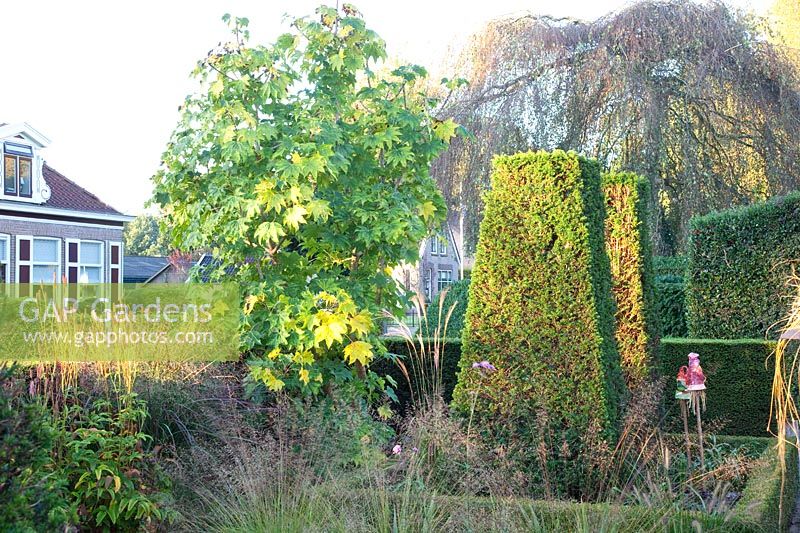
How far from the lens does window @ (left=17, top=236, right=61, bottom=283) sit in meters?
25.2

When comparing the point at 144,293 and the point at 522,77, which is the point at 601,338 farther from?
the point at 522,77

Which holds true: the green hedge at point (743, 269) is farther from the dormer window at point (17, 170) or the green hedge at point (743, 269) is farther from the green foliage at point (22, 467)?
the dormer window at point (17, 170)

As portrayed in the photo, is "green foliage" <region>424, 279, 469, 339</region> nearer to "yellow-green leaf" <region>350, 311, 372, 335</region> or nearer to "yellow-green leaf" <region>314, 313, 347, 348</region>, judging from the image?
"yellow-green leaf" <region>350, 311, 372, 335</region>

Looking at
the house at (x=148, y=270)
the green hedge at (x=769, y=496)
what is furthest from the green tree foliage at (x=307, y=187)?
the house at (x=148, y=270)

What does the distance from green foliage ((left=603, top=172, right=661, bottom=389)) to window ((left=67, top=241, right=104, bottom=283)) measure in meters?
22.3

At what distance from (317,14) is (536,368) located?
2.90 meters

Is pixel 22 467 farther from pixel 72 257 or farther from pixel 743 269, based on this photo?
pixel 72 257

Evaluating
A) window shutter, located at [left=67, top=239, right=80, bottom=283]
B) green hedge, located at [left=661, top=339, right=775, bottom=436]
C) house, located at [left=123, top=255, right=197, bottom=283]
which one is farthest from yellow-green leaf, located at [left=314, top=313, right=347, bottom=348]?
house, located at [left=123, top=255, right=197, bottom=283]

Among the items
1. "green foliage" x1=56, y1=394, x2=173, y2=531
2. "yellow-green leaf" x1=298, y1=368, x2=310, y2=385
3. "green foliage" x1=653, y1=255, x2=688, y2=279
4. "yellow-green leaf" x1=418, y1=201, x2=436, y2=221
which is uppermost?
"yellow-green leaf" x1=418, y1=201, x2=436, y2=221

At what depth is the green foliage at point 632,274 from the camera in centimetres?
682

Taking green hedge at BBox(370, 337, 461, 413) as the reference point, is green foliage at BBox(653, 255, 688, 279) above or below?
above

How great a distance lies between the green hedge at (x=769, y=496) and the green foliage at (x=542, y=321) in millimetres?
856

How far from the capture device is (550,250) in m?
5.15

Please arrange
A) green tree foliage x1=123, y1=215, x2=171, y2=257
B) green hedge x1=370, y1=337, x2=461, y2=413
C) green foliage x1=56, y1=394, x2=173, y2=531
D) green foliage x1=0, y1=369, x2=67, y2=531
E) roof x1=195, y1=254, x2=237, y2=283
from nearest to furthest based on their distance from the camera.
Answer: green foliage x1=0, y1=369, x2=67, y2=531
green foliage x1=56, y1=394, x2=173, y2=531
roof x1=195, y1=254, x2=237, y2=283
green hedge x1=370, y1=337, x2=461, y2=413
green tree foliage x1=123, y1=215, x2=171, y2=257
